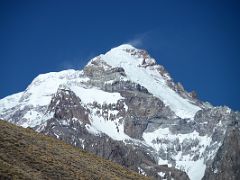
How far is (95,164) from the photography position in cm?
3762

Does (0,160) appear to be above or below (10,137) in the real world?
below

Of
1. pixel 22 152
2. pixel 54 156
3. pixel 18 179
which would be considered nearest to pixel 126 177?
pixel 54 156

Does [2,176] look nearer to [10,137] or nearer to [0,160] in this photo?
[0,160]

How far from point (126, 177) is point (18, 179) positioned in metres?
10.3

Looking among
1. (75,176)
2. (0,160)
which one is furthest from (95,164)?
(0,160)

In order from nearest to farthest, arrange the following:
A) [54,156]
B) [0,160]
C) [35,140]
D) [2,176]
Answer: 1. [2,176]
2. [0,160]
3. [54,156]
4. [35,140]

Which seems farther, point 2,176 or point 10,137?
point 10,137

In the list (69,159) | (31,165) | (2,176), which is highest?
(69,159)

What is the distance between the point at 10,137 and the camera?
Answer: 3500 cm

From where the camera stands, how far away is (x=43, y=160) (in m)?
33.1

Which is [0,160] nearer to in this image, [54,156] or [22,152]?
[22,152]

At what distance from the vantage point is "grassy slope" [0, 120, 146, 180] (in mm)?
30672

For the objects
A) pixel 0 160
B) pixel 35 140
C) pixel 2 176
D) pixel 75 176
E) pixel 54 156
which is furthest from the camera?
pixel 35 140

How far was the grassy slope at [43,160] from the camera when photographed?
101 feet
